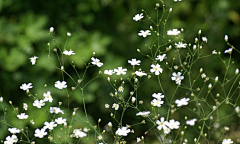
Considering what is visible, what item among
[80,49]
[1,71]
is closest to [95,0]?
[80,49]

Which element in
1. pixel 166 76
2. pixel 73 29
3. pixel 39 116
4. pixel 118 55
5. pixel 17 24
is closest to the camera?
pixel 39 116

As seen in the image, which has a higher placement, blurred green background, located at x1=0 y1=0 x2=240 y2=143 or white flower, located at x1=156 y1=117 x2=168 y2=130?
blurred green background, located at x1=0 y1=0 x2=240 y2=143

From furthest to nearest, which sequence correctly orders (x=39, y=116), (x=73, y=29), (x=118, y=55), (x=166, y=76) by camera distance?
(x=166, y=76) → (x=118, y=55) → (x=73, y=29) → (x=39, y=116)

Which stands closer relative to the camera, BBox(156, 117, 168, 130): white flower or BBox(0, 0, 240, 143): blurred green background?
BBox(156, 117, 168, 130): white flower

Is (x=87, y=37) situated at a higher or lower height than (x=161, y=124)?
higher

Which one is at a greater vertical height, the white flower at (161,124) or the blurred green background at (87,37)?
the blurred green background at (87,37)

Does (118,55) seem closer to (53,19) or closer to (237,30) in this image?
(53,19)

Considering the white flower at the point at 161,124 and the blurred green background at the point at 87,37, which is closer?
the white flower at the point at 161,124

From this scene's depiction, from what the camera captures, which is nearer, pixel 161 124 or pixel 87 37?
pixel 161 124
